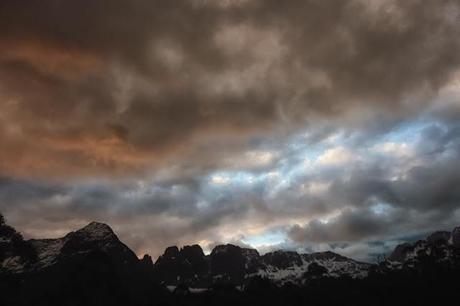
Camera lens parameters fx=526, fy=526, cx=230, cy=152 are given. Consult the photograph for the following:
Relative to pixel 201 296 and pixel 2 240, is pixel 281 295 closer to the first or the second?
pixel 201 296

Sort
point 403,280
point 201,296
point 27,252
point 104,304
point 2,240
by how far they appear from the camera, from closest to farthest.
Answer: point 27,252 < point 2,240 < point 104,304 < point 201,296 < point 403,280

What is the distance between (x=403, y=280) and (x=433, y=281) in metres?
18.0

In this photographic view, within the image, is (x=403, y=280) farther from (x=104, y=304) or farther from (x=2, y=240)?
(x=2, y=240)

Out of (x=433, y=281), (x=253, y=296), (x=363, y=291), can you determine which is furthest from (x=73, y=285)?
(x=433, y=281)

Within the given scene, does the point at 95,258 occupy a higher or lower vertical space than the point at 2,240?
higher

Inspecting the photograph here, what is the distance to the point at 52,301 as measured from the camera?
392 ft

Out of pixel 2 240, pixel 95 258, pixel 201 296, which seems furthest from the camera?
pixel 201 296

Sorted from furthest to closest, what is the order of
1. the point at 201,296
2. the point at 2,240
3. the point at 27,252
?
the point at 201,296
the point at 2,240
the point at 27,252

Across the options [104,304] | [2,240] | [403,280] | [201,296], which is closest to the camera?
[2,240]

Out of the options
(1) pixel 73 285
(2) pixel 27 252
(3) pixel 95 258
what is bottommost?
(2) pixel 27 252

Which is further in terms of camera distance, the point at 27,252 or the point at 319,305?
the point at 319,305

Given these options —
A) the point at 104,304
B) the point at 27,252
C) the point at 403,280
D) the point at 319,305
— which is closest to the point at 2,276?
the point at 27,252

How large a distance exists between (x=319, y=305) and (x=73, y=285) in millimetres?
77817

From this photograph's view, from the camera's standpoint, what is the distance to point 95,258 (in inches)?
5920
